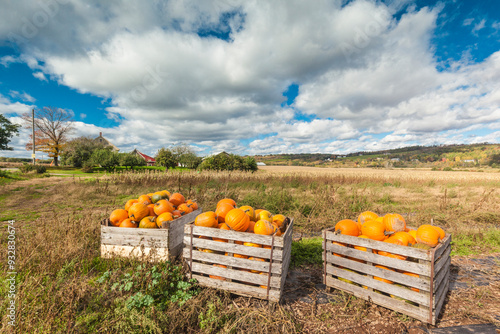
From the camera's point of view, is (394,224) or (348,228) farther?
(348,228)

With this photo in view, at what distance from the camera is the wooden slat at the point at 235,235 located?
276cm

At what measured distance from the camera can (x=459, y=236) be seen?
586 centimetres

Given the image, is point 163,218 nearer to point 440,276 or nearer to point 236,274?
point 236,274

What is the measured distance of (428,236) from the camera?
2.89 meters

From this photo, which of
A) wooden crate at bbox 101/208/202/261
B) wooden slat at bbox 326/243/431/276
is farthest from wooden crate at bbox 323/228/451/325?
wooden crate at bbox 101/208/202/261

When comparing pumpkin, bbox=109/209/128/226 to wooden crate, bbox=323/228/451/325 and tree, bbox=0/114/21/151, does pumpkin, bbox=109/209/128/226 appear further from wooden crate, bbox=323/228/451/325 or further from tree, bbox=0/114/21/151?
tree, bbox=0/114/21/151

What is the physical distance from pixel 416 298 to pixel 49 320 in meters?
4.16

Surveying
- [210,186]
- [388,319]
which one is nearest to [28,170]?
[210,186]

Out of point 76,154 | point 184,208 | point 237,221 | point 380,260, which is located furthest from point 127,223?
point 76,154

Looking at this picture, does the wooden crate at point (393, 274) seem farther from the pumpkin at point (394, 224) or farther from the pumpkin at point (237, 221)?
the pumpkin at point (237, 221)

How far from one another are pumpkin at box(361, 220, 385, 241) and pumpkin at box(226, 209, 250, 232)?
70.2 inches

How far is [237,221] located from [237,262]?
548mm

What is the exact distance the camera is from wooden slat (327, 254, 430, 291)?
254 centimetres

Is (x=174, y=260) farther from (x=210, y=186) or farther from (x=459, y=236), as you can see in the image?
(x=210, y=186)
